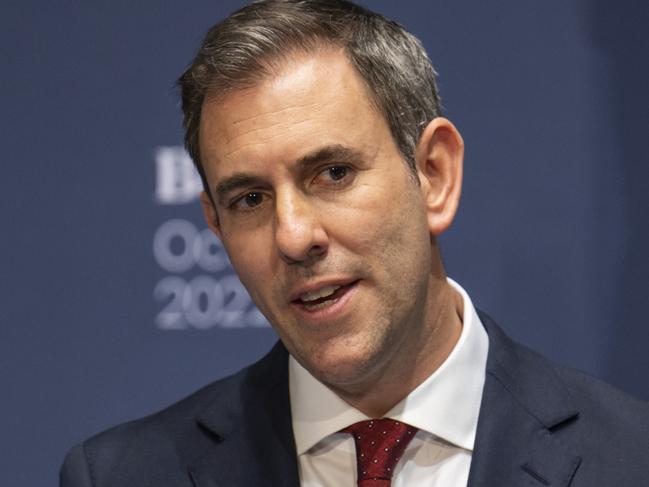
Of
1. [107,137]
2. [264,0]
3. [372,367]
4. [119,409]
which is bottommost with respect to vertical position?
[119,409]

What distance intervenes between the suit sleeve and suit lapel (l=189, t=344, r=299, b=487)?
0.71 feet

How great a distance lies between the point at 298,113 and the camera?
78.0 inches

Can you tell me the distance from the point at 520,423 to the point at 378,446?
25 centimetres

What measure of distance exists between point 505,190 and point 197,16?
2.74 feet

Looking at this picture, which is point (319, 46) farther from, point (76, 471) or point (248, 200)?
point (76, 471)

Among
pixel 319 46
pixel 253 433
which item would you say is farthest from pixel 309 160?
pixel 253 433

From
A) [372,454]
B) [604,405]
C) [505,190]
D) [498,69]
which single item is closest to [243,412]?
[372,454]

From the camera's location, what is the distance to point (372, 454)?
6.82ft

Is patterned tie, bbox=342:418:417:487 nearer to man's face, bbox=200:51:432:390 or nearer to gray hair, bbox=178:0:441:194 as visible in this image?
man's face, bbox=200:51:432:390

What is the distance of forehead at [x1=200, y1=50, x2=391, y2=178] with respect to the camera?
6.48 ft

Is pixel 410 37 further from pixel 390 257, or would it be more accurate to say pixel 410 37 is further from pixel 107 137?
pixel 107 137

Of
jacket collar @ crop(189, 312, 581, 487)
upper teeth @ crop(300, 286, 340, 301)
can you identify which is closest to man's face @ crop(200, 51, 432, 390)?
upper teeth @ crop(300, 286, 340, 301)

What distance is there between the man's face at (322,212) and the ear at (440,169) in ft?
0.23

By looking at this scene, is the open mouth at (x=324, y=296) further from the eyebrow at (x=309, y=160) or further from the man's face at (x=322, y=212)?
the eyebrow at (x=309, y=160)
